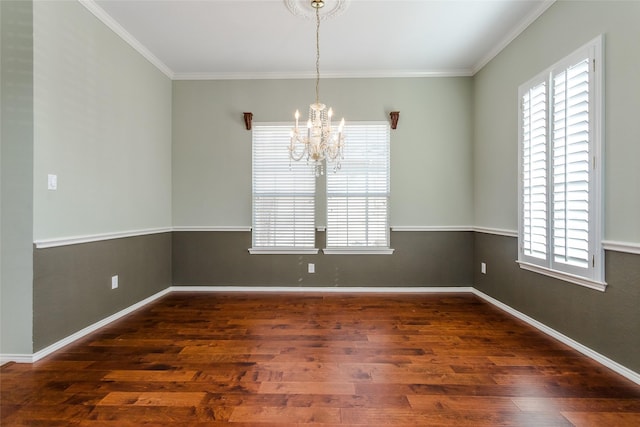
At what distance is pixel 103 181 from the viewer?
2836 mm

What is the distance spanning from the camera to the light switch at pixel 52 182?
2253 mm

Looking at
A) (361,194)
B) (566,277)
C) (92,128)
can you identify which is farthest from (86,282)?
(566,277)

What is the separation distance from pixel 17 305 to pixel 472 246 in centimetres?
455

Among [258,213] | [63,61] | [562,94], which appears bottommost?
[258,213]

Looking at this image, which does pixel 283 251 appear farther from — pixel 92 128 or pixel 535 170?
pixel 535 170

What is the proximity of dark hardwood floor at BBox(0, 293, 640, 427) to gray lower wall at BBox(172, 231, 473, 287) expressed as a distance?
3.16ft

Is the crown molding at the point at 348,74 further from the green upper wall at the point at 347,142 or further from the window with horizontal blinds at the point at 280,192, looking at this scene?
the window with horizontal blinds at the point at 280,192

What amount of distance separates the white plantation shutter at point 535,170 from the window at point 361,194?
1.52 metres

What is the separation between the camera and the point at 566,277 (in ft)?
→ 7.94

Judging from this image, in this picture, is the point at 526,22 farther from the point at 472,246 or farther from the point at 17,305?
the point at 17,305

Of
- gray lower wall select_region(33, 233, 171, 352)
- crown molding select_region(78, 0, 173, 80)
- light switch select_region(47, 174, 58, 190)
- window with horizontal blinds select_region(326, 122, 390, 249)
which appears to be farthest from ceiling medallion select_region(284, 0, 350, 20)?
gray lower wall select_region(33, 233, 171, 352)

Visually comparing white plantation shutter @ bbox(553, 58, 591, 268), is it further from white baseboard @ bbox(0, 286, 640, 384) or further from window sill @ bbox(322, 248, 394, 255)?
window sill @ bbox(322, 248, 394, 255)

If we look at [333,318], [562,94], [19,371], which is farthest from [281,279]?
[562,94]

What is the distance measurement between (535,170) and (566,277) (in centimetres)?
96
